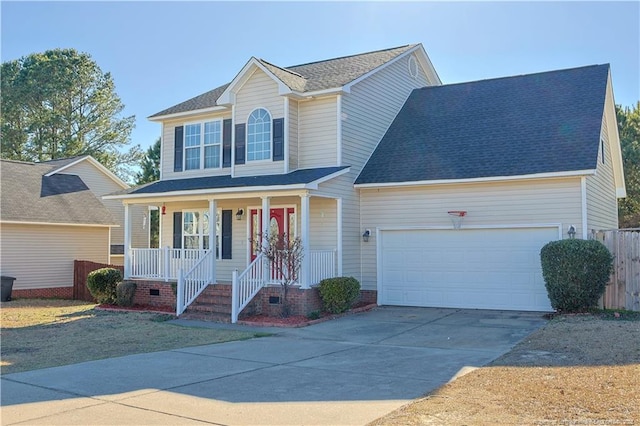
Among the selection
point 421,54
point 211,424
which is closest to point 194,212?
point 421,54

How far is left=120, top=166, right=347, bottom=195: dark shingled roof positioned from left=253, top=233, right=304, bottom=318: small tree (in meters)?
1.51

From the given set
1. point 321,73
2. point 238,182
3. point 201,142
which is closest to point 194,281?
point 238,182

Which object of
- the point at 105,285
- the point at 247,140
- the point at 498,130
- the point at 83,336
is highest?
the point at 498,130

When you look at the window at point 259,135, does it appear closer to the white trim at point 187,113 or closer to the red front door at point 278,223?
the white trim at point 187,113

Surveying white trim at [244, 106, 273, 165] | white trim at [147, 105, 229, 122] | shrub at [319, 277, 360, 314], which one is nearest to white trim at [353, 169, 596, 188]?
white trim at [244, 106, 273, 165]

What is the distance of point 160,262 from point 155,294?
0.93 meters

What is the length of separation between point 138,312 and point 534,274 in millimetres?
10481

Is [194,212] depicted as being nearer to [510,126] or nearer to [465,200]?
[465,200]

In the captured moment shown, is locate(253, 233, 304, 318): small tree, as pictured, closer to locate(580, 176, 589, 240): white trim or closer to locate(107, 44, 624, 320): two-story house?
locate(107, 44, 624, 320): two-story house

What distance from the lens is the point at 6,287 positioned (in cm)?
1958

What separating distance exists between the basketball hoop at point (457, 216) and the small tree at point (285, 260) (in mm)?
4154

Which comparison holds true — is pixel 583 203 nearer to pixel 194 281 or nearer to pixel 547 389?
pixel 547 389

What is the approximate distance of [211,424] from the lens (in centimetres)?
A: 593

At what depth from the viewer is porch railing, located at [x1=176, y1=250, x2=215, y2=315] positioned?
1527cm
